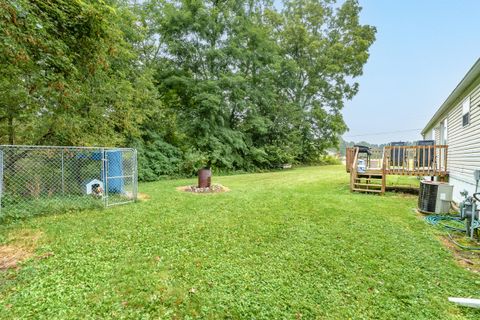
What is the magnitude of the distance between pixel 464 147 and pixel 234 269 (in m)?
6.37

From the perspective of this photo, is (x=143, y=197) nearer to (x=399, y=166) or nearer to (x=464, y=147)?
(x=399, y=166)

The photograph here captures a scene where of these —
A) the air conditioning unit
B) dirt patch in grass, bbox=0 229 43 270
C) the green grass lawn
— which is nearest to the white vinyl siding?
the air conditioning unit

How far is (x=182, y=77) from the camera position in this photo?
1324 centimetres

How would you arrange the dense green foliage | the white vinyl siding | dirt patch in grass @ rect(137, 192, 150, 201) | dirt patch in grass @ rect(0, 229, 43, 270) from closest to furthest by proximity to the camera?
dirt patch in grass @ rect(0, 229, 43, 270)
the dense green foliage
the white vinyl siding
dirt patch in grass @ rect(137, 192, 150, 201)

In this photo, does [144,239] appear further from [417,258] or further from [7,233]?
[417,258]

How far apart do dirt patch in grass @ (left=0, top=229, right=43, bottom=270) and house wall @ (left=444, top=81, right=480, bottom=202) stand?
7712mm

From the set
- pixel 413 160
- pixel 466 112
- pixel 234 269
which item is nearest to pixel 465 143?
pixel 466 112

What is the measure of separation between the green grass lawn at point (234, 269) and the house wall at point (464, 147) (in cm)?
181

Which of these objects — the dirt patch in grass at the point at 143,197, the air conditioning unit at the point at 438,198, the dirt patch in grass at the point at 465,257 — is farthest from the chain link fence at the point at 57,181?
the air conditioning unit at the point at 438,198

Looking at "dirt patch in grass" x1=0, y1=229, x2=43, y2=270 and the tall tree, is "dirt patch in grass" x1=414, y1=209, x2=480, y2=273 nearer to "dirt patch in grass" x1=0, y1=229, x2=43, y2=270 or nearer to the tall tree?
"dirt patch in grass" x1=0, y1=229, x2=43, y2=270

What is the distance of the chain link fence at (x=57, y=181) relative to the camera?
4.93 m

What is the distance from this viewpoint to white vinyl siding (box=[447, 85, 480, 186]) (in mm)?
4879

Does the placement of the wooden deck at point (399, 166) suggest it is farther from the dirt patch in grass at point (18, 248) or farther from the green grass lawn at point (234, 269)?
the dirt patch in grass at point (18, 248)

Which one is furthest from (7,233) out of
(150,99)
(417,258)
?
(150,99)
